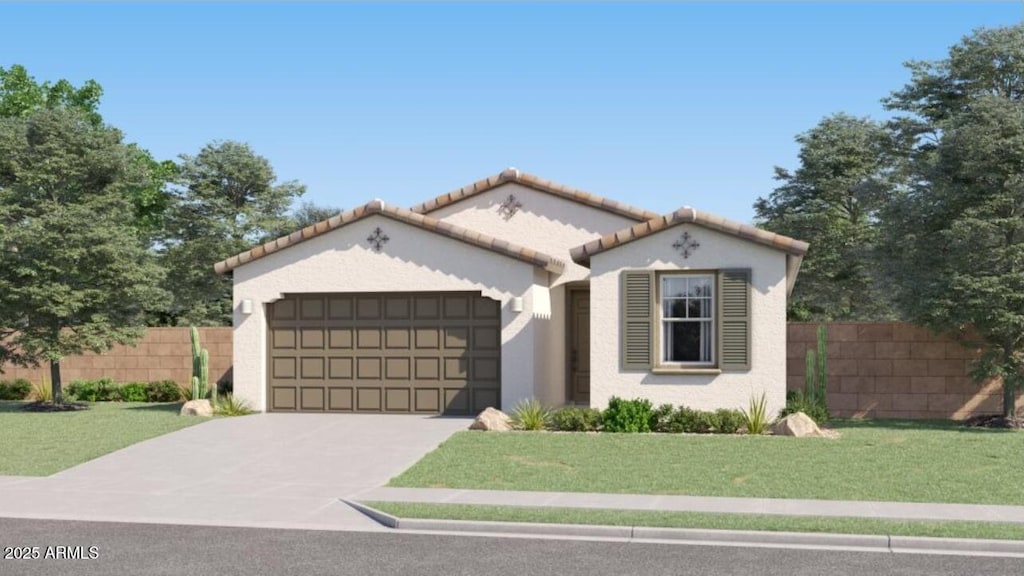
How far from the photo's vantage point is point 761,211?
4456 cm

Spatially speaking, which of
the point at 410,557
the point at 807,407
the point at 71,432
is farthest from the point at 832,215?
the point at 410,557

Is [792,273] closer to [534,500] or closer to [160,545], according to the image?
[534,500]

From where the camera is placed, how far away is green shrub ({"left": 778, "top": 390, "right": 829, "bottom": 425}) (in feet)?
63.3

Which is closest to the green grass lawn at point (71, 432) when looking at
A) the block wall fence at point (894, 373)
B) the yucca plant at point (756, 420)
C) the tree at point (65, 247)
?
the tree at point (65, 247)

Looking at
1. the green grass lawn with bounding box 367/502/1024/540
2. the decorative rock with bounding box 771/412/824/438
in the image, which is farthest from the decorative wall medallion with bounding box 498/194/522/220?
the green grass lawn with bounding box 367/502/1024/540

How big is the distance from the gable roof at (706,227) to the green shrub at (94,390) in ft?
43.3

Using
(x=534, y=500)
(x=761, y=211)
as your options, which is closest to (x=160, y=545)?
(x=534, y=500)

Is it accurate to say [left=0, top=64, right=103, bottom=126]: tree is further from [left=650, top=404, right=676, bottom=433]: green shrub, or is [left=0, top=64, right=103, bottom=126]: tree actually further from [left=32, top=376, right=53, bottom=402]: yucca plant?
Result: [left=650, top=404, right=676, bottom=433]: green shrub

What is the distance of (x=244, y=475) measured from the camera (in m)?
15.1

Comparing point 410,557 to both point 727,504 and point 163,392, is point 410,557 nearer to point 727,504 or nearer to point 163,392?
point 727,504

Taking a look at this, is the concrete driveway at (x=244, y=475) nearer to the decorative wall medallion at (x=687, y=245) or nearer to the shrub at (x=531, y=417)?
the shrub at (x=531, y=417)

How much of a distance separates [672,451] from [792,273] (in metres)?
5.60

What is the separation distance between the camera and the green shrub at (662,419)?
742 inches

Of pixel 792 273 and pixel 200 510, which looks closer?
pixel 200 510
